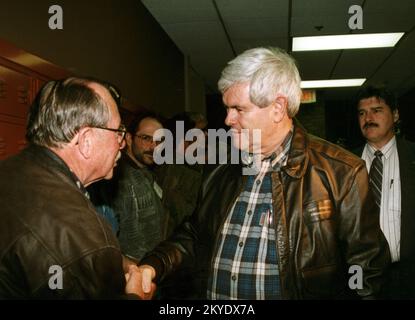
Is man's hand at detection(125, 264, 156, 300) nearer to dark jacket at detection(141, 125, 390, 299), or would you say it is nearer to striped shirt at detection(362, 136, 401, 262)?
dark jacket at detection(141, 125, 390, 299)

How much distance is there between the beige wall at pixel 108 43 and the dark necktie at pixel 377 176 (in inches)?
80.2

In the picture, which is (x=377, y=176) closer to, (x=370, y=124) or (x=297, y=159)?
(x=370, y=124)

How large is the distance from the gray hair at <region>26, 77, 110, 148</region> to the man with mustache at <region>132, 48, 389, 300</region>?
57cm

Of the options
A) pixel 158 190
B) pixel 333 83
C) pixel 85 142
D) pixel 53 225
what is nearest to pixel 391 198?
pixel 158 190

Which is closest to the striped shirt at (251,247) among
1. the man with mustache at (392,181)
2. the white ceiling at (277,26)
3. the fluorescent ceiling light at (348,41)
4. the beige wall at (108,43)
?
the man with mustache at (392,181)

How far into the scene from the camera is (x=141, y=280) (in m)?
1.48

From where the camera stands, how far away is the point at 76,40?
8.78ft

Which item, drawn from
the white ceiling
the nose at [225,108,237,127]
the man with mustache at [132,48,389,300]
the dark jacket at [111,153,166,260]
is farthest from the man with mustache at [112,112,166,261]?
the white ceiling

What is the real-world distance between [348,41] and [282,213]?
4.98 meters

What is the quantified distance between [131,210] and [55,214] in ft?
4.71

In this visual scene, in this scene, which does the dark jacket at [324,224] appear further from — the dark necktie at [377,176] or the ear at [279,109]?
the dark necktie at [377,176]

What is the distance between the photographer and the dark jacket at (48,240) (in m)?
0.98
